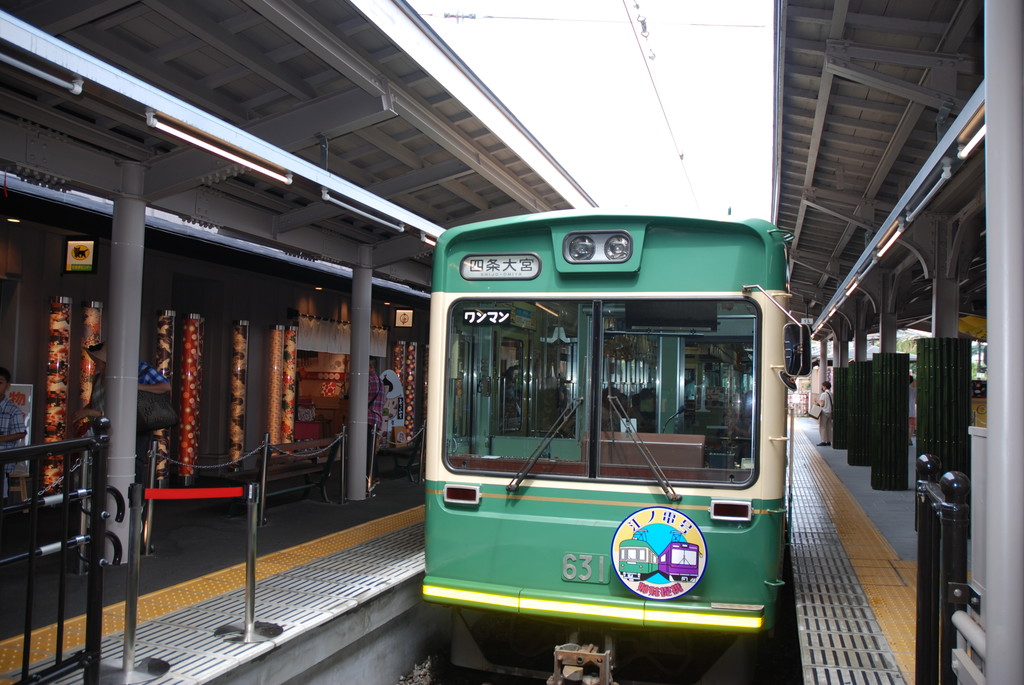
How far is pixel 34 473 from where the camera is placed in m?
3.02

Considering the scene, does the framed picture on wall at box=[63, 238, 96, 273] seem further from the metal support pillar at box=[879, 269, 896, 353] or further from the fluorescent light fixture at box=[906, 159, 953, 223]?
the metal support pillar at box=[879, 269, 896, 353]

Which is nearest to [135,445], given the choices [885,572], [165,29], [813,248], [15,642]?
[15,642]

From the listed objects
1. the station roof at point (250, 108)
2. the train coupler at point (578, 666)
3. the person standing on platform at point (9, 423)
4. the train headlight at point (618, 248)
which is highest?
the station roof at point (250, 108)

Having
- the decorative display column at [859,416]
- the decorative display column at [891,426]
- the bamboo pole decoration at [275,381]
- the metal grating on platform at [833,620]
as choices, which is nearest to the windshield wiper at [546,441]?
the metal grating on platform at [833,620]

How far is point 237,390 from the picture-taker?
36.4ft

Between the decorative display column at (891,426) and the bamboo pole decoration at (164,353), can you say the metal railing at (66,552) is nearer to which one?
the bamboo pole decoration at (164,353)

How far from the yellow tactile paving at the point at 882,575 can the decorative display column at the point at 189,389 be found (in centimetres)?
788

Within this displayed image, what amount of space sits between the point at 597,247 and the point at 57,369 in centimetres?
649

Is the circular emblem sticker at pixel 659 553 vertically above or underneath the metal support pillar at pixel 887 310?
underneath

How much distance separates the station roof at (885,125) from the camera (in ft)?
19.1

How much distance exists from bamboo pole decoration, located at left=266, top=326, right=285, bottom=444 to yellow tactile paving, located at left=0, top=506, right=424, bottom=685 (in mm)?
4562

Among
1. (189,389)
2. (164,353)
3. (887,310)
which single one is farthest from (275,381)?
(887,310)

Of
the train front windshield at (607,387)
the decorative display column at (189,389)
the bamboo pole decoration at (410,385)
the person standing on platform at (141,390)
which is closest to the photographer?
the train front windshield at (607,387)

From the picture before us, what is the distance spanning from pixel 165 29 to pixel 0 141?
135 centimetres
